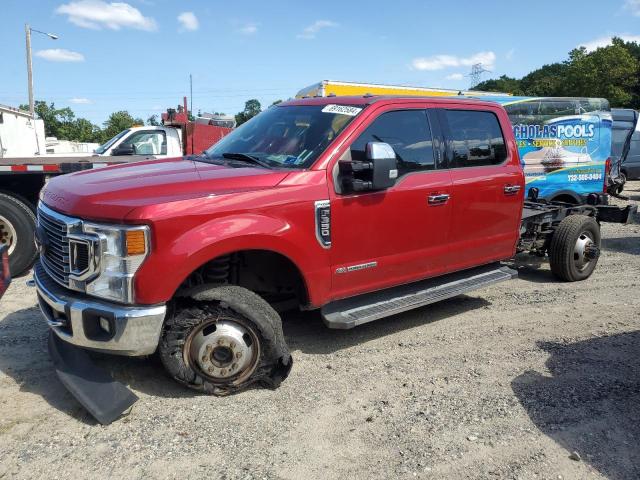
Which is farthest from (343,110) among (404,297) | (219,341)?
(219,341)

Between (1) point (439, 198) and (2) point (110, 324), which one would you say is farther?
(1) point (439, 198)

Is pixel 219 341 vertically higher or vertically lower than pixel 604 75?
Result: lower

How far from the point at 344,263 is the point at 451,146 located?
155 cm

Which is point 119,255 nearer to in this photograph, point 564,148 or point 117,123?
point 564,148

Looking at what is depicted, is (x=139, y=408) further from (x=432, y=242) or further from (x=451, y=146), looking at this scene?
(x=451, y=146)

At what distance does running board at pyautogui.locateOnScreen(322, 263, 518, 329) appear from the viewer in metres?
3.93

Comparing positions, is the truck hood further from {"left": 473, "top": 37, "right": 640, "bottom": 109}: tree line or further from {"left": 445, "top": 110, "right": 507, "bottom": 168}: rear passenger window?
{"left": 473, "top": 37, "right": 640, "bottom": 109}: tree line

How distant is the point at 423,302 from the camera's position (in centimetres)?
436

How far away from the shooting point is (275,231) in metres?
3.43

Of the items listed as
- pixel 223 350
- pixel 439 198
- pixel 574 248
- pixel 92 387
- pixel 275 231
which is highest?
pixel 439 198

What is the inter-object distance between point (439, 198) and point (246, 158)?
160 cm

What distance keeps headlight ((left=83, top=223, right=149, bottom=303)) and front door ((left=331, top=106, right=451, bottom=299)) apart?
1.34m

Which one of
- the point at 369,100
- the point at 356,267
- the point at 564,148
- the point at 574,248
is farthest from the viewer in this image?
the point at 564,148

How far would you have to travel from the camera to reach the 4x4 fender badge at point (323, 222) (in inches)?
143
